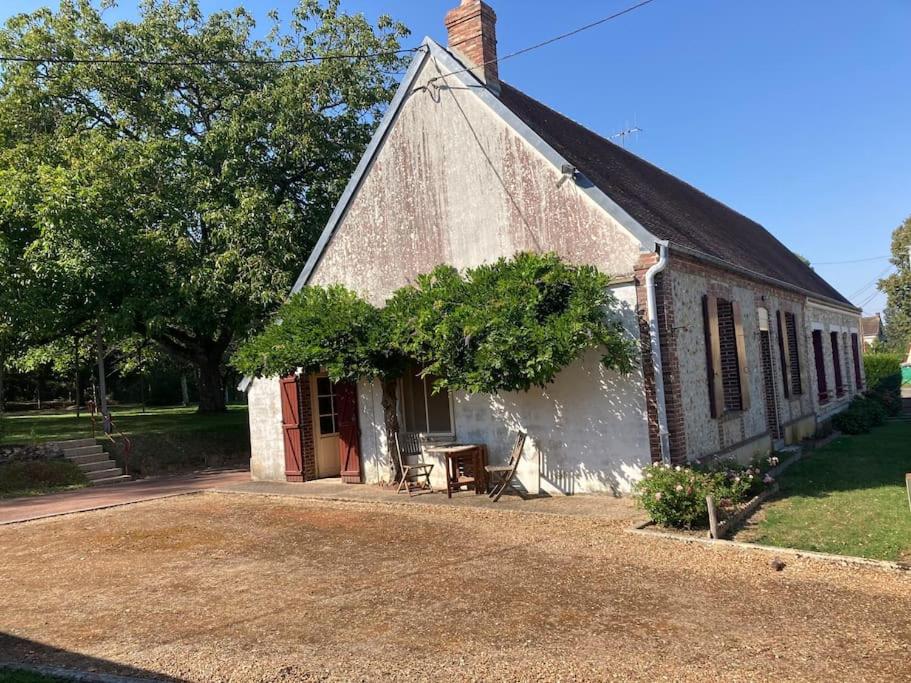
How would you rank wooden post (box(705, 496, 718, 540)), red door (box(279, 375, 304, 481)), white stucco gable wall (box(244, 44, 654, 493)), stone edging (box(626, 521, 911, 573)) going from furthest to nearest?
red door (box(279, 375, 304, 481)), white stucco gable wall (box(244, 44, 654, 493)), wooden post (box(705, 496, 718, 540)), stone edging (box(626, 521, 911, 573))

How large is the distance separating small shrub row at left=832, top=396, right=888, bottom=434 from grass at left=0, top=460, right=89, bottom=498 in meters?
18.2

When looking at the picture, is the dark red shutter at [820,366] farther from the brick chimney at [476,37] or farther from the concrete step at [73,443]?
the concrete step at [73,443]

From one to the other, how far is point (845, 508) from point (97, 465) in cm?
1564

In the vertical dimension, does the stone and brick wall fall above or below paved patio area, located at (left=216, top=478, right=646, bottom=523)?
above

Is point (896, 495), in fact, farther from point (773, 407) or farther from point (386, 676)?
point (386, 676)

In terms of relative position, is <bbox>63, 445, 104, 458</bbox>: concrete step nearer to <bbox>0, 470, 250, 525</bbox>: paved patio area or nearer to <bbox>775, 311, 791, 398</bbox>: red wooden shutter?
<bbox>0, 470, 250, 525</bbox>: paved patio area

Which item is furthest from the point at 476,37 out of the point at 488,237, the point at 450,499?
the point at 450,499

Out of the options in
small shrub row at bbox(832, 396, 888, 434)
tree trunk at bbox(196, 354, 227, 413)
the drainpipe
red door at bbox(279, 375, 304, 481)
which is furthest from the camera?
tree trunk at bbox(196, 354, 227, 413)

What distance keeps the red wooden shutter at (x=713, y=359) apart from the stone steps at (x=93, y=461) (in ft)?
43.9

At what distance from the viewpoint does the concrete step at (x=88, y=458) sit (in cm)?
1616

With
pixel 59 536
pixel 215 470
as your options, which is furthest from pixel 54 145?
pixel 59 536

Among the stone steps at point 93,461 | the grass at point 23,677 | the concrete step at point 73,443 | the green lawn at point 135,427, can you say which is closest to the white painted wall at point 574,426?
the grass at point 23,677

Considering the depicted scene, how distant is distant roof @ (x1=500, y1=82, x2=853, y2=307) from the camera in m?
10.5

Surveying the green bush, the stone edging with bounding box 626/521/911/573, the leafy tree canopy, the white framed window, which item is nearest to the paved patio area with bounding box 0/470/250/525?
the white framed window
